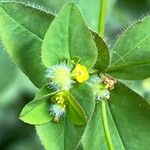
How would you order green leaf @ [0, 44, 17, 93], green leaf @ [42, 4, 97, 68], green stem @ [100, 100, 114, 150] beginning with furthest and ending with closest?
1. green leaf @ [0, 44, 17, 93]
2. green stem @ [100, 100, 114, 150]
3. green leaf @ [42, 4, 97, 68]

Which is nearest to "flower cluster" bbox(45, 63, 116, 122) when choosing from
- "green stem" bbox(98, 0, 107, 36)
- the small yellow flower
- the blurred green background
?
the small yellow flower

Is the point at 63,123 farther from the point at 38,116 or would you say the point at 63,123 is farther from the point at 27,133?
the point at 27,133

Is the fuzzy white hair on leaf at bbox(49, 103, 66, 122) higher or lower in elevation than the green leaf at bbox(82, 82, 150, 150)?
higher

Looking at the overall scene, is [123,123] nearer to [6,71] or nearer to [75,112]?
A: [75,112]

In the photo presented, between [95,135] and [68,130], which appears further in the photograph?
[95,135]

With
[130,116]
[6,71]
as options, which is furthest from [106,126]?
[6,71]

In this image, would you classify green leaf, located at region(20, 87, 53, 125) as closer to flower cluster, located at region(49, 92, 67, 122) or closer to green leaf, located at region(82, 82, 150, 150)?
flower cluster, located at region(49, 92, 67, 122)

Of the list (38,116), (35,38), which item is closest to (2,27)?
(35,38)
